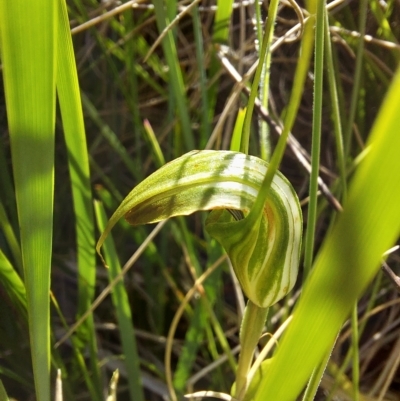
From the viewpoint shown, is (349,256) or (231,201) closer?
(349,256)

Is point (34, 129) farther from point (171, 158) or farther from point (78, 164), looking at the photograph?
point (171, 158)

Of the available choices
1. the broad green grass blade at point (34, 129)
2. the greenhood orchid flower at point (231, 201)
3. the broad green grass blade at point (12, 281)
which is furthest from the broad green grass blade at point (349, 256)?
the broad green grass blade at point (12, 281)

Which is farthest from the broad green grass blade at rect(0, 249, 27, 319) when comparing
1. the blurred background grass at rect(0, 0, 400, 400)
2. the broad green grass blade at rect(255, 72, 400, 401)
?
the broad green grass blade at rect(255, 72, 400, 401)

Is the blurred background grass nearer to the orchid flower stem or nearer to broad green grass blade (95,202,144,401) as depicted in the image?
broad green grass blade (95,202,144,401)

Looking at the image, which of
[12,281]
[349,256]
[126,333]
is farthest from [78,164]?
[349,256]

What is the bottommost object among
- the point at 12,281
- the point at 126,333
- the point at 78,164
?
the point at 126,333

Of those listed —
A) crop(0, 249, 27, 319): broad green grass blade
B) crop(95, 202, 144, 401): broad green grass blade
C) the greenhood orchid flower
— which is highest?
the greenhood orchid flower

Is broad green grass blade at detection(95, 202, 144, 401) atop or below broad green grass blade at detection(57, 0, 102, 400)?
below
